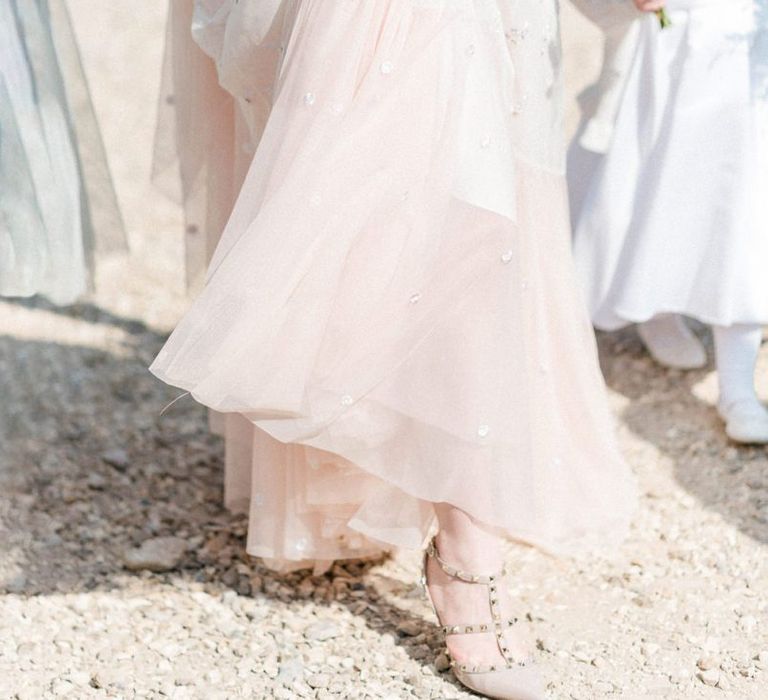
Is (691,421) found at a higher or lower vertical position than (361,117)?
lower

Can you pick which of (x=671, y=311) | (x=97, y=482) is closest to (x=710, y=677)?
(x=671, y=311)

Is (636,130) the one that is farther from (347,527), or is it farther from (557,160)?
(347,527)

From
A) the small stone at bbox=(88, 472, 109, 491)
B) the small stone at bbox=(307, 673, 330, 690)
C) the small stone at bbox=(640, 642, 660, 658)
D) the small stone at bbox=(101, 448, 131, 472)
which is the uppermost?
the small stone at bbox=(640, 642, 660, 658)

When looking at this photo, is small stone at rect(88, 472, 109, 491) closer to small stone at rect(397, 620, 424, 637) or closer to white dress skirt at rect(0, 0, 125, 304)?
white dress skirt at rect(0, 0, 125, 304)

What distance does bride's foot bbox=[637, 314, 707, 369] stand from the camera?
320cm

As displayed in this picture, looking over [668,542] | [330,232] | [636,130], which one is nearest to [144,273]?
[636,130]

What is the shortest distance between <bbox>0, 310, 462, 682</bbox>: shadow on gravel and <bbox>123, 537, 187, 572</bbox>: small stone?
2cm

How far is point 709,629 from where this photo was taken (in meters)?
2.22

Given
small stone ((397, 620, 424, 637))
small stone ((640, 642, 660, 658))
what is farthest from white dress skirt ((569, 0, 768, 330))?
small stone ((397, 620, 424, 637))

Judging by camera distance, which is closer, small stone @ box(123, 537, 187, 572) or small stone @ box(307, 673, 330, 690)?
small stone @ box(307, 673, 330, 690)

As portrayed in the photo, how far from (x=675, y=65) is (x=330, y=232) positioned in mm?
1364

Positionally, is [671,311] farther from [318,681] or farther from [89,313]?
[89,313]

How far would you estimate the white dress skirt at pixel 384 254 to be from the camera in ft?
5.84

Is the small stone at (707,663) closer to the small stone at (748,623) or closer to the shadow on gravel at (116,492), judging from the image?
the small stone at (748,623)
